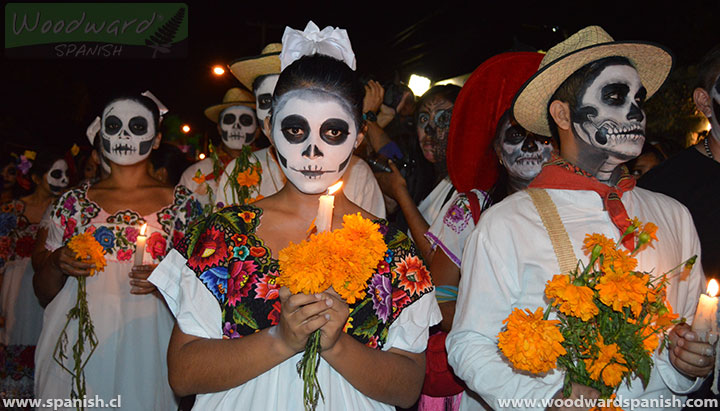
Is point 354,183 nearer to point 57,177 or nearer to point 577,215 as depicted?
point 577,215

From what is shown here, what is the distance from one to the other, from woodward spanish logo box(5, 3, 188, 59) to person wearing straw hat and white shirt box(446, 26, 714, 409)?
36.6 feet

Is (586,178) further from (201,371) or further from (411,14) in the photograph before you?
(411,14)

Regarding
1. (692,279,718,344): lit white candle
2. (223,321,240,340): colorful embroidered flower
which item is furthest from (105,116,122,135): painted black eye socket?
(692,279,718,344): lit white candle

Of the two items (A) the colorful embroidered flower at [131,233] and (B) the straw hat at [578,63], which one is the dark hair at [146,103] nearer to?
(A) the colorful embroidered flower at [131,233]

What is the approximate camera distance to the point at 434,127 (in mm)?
4570

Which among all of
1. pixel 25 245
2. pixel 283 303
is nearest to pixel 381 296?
pixel 283 303

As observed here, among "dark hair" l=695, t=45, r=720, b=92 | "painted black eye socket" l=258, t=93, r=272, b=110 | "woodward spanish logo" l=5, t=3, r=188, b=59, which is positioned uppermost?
"woodward spanish logo" l=5, t=3, r=188, b=59

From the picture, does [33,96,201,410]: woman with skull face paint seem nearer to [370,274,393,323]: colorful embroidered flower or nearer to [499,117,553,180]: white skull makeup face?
[370,274,393,323]: colorful embroidered flower

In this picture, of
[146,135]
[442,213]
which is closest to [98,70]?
[146,135]

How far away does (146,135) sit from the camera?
14.9 feet

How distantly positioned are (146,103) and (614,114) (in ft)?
10.5

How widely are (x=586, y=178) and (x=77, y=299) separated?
3290 mm

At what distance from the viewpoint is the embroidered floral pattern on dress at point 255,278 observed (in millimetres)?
2338

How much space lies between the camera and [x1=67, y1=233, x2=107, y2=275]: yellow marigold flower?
413 centimetres
